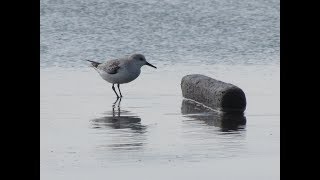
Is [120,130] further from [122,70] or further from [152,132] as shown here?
[122,70]

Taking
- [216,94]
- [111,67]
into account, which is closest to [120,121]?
[216,94]

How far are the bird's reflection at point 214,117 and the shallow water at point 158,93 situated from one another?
2cm

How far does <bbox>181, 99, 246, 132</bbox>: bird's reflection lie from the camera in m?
13.7

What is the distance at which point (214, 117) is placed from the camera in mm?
14523

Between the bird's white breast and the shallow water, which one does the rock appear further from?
the bird's white breast

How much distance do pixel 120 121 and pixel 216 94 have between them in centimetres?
173

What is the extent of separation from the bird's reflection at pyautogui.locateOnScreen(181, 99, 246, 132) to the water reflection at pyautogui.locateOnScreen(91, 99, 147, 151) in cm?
87

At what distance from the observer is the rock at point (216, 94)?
49.2 feet

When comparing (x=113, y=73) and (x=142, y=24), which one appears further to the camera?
(x=142, y=24)

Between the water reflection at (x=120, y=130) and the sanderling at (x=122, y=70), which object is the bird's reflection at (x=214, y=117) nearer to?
the water reflection at (x=120, y=130)
